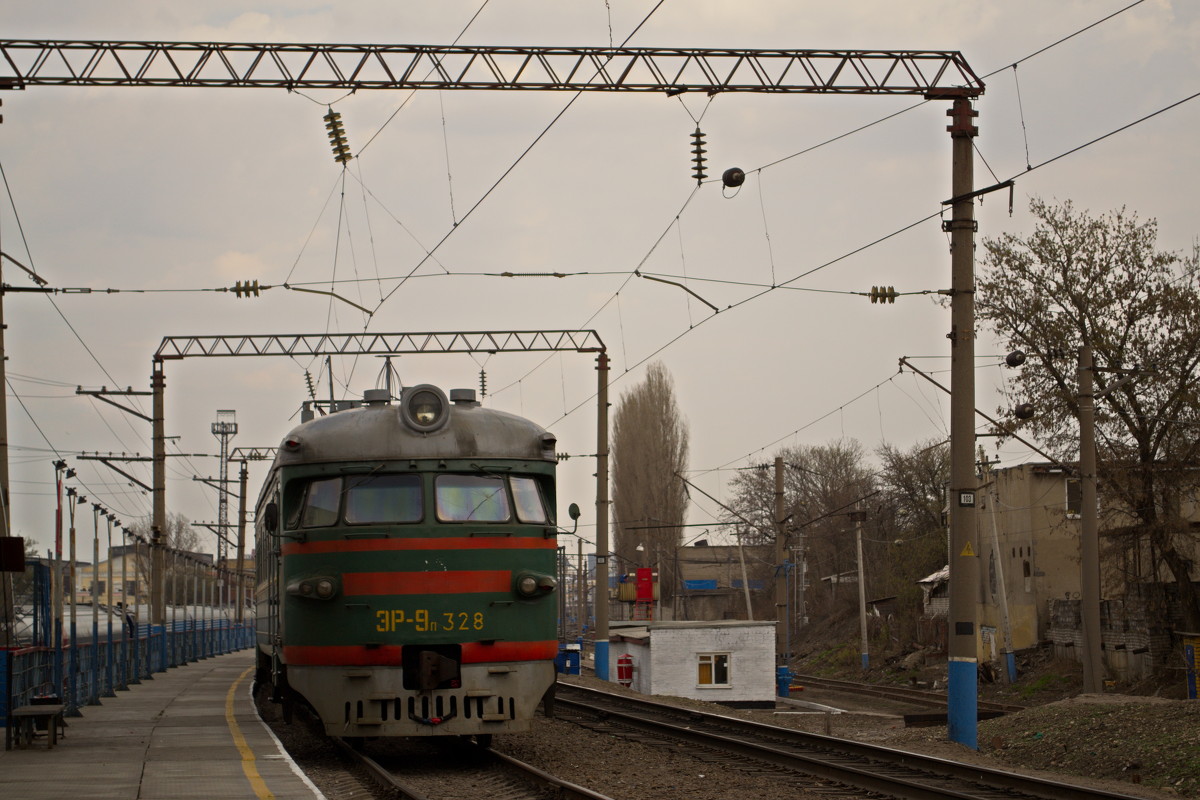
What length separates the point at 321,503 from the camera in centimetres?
1322

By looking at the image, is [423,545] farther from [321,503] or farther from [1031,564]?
[1031,564]

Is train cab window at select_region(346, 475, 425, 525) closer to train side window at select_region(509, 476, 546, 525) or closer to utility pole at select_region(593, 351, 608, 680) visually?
train side window at select_region(509, 476, 546, 525)

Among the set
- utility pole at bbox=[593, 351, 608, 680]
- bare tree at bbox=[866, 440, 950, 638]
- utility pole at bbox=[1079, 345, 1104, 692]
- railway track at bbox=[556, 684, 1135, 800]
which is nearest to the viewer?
railway track at bbox=[556, 684, 1135, 800]

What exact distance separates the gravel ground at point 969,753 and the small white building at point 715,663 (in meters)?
15.0

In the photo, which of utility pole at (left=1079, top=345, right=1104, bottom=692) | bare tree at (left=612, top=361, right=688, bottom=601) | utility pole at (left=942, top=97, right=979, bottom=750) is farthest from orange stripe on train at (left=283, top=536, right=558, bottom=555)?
bare tree at (left=612, top=361, right=688, bottom=601)

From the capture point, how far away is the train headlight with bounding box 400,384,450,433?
13328 mm

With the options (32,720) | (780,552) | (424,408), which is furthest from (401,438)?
(780,552)

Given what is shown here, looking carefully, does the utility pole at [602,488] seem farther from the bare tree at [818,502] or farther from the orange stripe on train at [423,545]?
the bare tree at [818,502]

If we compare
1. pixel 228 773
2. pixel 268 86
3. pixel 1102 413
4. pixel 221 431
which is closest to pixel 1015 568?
pixel 1102 413

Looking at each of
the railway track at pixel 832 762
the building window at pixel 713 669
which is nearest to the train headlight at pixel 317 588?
the railway track at pixel 832 762

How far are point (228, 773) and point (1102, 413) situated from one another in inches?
1095

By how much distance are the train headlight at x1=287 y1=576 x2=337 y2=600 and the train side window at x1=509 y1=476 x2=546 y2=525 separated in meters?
1.85

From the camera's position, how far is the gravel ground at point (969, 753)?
1219 centimetres

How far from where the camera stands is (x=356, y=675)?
12.5 m
